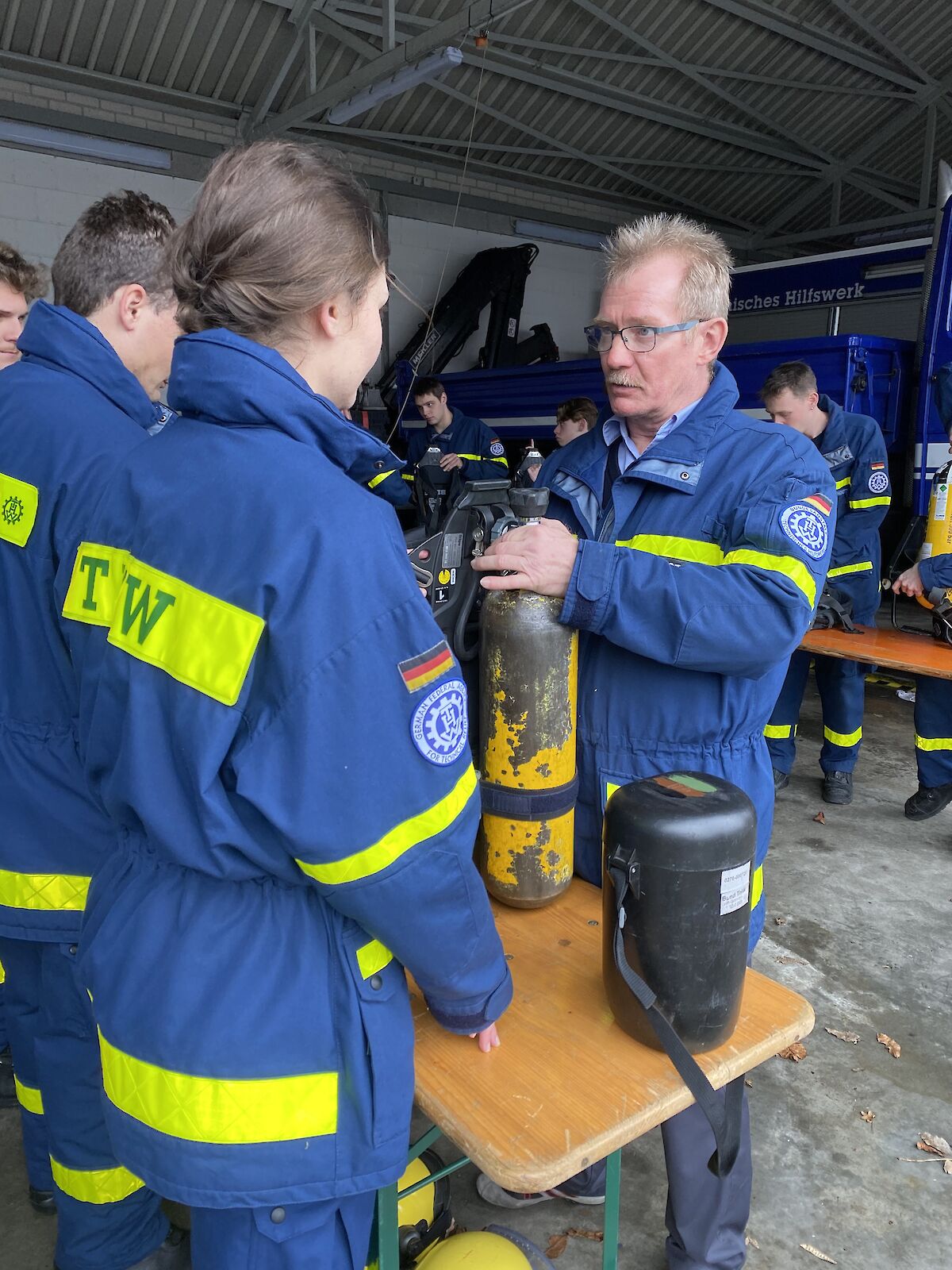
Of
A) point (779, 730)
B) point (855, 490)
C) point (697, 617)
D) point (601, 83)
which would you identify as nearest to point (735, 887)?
point (697, 617)

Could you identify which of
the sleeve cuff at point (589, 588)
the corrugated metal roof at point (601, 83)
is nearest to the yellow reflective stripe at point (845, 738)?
the sleeve cuff at point (589, 588)

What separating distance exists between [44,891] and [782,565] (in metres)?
1.35

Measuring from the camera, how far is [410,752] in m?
0.92

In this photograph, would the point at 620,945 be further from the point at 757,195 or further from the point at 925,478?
the point at 757,195

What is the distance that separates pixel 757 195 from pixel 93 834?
41.5 feet

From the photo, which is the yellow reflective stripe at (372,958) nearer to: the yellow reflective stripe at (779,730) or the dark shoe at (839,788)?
the yellow reflective stripe at (779,730)

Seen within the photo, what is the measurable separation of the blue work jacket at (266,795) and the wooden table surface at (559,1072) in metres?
0.12

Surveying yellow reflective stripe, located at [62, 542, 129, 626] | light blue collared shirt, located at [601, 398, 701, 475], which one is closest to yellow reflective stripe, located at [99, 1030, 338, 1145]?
yellow reflective stripe, located at [62, 542, 129, 626]

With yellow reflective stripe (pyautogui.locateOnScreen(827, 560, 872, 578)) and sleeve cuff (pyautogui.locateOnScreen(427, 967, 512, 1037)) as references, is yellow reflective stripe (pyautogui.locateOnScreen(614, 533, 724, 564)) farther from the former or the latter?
yellow reflective stripe (pyautogui.locateOnScreen(827, 560, 872, 578))

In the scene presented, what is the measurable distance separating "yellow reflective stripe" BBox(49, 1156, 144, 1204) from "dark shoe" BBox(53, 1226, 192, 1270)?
0.22m

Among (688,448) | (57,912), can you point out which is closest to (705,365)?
(688,448)

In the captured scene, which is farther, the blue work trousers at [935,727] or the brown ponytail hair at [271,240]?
the blue work trousers at [935,727]

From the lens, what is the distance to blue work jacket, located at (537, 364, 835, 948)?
141cm

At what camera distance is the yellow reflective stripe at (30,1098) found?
5.94 ft
